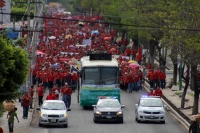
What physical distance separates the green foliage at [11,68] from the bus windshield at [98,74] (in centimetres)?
1371

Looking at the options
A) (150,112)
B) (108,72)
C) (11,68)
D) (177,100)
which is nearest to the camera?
(11,68)

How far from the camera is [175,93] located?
5294 centimetres

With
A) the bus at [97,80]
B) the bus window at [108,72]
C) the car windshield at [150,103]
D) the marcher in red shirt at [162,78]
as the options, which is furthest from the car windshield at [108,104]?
the marcher in red shirt at [162,78]

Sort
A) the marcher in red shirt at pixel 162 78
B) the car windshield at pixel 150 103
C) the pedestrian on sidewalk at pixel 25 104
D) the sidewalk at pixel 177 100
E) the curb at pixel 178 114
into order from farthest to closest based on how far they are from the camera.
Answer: the marcher in red shirt at pixel 162 78 → the sidewalk at pixel 177 100 → the curb at pixel 178 114 → the car windshield at pixel 150 103 → the pedestrian on sidewalk at pixel 25 104

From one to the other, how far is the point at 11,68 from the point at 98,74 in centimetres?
1507

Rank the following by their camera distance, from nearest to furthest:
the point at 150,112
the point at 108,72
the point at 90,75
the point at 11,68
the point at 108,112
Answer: the point at 11,68 < the point at 108,112 < the point at 150,112 < the point at 108,72 < the point at 90,75

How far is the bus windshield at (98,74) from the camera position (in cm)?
4256

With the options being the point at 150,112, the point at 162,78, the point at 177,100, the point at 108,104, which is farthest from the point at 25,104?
the point at 162,78

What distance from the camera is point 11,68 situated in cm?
2792

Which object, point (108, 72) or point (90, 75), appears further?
point (90, 75)

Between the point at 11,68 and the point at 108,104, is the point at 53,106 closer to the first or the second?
the point at 108,104

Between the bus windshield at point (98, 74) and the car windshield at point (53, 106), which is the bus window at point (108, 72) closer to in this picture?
the bus windshield at point (98, 74)

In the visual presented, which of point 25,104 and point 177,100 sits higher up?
point 25,104

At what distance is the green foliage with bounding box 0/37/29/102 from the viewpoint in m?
→ 27.4
